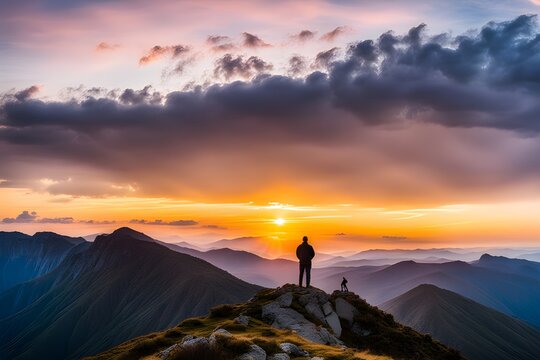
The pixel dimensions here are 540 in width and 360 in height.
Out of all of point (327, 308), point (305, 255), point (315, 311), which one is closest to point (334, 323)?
point (315, 311)

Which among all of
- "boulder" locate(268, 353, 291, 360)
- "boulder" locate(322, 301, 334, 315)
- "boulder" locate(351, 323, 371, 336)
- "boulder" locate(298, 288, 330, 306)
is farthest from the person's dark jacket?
"boulder" locate(268, 353, 291, 360)

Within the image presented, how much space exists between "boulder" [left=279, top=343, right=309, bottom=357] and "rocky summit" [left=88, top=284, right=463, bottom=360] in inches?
2.4

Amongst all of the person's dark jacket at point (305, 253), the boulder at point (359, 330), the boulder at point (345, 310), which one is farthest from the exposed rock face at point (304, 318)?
the person's dark jacket at point (305, 253)

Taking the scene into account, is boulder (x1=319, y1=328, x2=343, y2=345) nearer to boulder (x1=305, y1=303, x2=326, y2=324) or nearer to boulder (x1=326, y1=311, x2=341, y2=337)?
boulder (x1=326, y1=311, x2=341, y2=337)

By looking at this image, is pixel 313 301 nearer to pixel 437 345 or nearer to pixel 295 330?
pixel 295 330

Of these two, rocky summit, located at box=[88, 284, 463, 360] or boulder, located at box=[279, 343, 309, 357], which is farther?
rocky summit, located at box=[88, 284, 463, 360]

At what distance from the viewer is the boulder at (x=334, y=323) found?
4272cm

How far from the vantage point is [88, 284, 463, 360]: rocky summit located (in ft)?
111

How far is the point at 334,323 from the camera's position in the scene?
43750 millimetres

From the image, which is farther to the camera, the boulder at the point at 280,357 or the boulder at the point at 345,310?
the boulder at the point at 345,310

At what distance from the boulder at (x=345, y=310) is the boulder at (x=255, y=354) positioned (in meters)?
23.2

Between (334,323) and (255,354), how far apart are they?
22039 millimetres

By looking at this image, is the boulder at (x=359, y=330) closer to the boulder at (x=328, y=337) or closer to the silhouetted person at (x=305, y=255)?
the boulder at (x=328, y=337)

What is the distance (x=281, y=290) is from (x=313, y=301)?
5067mm
